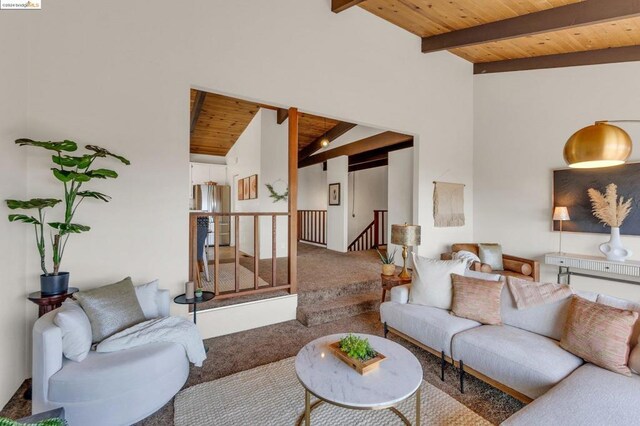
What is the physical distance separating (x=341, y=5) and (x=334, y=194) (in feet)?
13.3

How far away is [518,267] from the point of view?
4250mm

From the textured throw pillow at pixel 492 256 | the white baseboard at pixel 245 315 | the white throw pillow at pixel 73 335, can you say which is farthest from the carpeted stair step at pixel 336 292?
the white throw pillow at pixel 73 335

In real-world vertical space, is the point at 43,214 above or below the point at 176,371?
above

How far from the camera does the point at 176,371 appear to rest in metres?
2.06

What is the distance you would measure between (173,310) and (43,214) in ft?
4.63

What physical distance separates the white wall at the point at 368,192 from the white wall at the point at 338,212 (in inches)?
66.0

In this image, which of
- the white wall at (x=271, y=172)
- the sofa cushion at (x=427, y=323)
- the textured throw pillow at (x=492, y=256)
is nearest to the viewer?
the sofa cushion at (x=427, y=323)

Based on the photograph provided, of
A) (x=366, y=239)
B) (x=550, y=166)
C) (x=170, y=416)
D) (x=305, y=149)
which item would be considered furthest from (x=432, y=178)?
(x=170, y=416)

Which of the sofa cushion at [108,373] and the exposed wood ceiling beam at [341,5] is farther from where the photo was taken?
the exposed wood ceiling beam at [341,5]

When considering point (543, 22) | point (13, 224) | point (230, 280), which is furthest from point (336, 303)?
point (543, 22)

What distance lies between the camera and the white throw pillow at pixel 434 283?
2.81 metres

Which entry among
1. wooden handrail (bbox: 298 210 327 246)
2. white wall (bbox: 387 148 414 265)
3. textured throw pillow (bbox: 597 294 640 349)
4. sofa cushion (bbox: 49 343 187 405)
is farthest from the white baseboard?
wooden handrail (bbox: 298 210 327 246)

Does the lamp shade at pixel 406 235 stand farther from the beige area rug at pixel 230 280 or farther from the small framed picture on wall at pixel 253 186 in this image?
the small framed picture on wall at pixel 253 186

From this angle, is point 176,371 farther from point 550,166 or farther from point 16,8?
point 550,166
